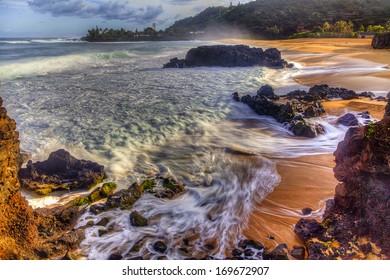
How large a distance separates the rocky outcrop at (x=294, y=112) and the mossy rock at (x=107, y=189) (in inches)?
119

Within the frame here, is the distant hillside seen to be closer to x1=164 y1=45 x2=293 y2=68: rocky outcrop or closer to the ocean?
x1=164 y1=45 x2=293 y2=68: rocky outcrop

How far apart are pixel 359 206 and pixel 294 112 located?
391 cm

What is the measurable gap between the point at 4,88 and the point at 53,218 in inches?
334

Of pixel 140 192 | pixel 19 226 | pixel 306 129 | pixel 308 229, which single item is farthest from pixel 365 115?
pixel 19 226

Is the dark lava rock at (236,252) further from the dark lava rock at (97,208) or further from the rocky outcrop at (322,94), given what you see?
the rocky outcrop at (322,94)

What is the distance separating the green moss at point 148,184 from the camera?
3355mm

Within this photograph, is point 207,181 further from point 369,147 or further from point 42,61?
point 42,61

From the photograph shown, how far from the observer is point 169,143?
492 centimetres

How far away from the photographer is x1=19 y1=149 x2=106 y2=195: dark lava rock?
3.33 m

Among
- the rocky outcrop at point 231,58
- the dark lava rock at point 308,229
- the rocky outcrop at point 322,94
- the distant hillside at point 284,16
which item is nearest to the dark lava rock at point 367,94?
the rocky outcrop at point 322,94

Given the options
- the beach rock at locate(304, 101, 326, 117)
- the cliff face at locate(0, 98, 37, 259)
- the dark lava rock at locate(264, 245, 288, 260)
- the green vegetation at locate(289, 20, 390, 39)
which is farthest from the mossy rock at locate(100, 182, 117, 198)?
the green vegetation at locate(289, 20, 390, 39)

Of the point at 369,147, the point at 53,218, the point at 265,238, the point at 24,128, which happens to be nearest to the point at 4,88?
the point at 24,128

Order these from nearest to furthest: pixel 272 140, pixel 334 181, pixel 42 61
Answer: pixel 334 181
pixel 272 140
pixel 42 61

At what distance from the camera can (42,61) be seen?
626 inches
